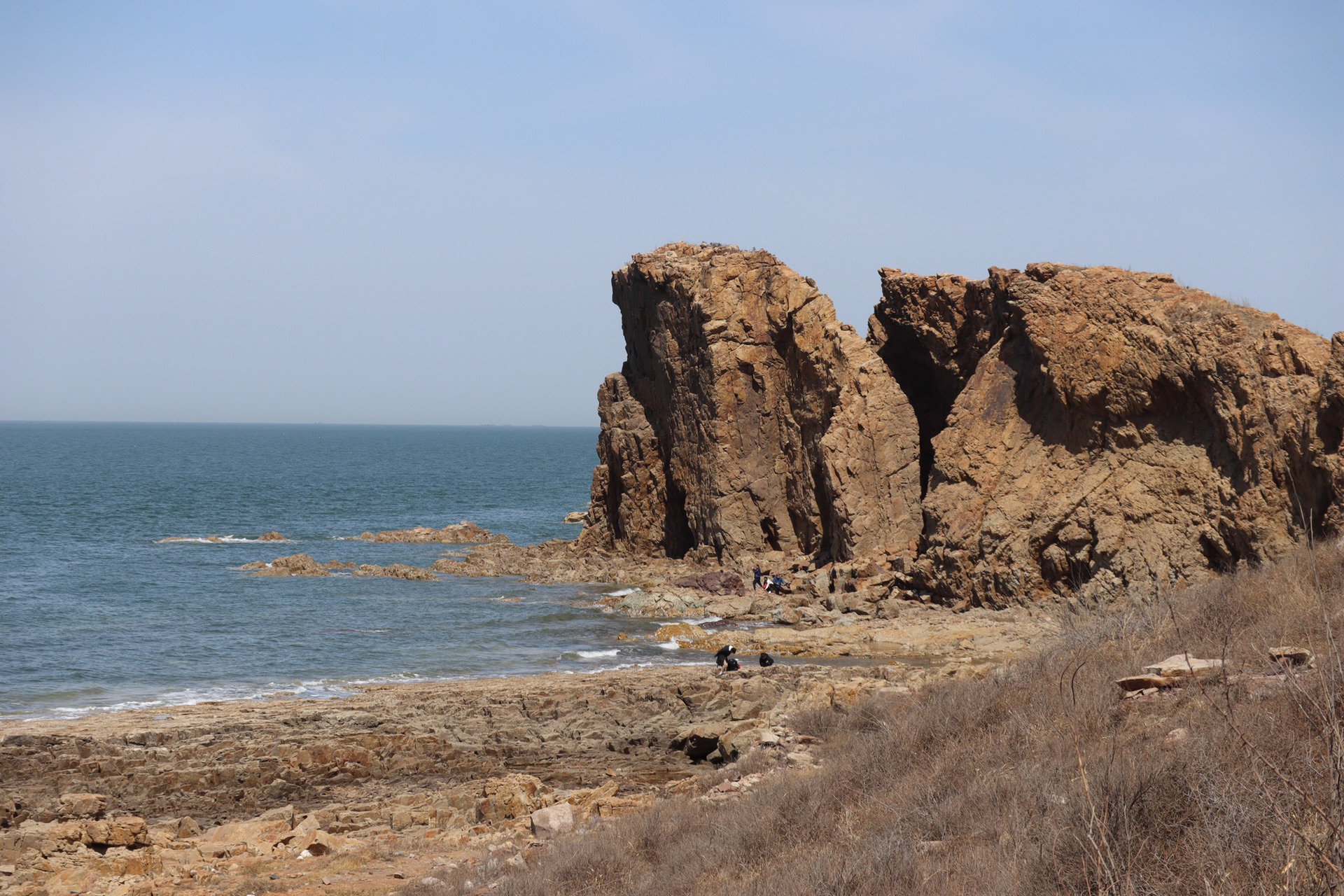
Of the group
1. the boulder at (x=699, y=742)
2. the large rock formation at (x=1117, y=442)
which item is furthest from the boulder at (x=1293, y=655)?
the large rock formation at (x=1117, y=442)

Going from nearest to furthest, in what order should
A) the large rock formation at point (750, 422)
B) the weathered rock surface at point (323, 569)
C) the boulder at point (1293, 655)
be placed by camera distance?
1. the boulder at point (1293, 655)
2. the large rock formation at point (750, 422)
3. the weathered rock surface at point (323, 569)

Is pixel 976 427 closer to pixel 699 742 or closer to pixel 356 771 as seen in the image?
pixel 699 742

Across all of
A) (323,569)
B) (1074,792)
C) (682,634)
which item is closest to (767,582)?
(682,634)

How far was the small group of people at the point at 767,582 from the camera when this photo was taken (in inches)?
1305

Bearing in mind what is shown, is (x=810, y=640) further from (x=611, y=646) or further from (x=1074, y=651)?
(x=1074, y=651)

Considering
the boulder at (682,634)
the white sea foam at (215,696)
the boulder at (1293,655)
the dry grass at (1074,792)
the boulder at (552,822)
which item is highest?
the boulder at (1293,655)

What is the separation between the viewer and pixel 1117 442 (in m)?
25.2

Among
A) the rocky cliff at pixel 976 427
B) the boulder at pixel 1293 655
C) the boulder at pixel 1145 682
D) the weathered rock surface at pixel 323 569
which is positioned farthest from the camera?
the weathered rock surface at pixel 323 569

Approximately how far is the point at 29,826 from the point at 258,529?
46.6 metres

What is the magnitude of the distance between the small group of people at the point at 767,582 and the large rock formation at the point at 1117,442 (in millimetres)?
5275

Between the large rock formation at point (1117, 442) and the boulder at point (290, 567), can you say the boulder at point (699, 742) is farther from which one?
the boulder at point (290, 567)

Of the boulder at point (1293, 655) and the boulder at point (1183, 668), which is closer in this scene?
the boulder at point (1293, 655)

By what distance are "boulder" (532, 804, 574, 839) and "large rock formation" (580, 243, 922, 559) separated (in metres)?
20.7

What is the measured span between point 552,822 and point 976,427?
64.4 feet
